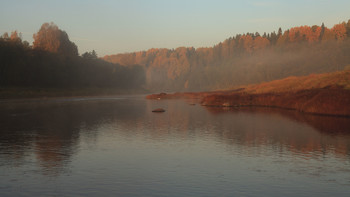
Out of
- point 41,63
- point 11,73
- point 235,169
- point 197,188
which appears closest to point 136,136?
point 235,169

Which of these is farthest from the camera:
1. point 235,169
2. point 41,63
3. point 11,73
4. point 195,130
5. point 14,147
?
point 41,63

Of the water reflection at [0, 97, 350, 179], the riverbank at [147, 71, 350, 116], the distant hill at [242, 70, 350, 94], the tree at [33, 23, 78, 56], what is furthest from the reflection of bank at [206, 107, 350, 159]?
the tree at [33, 23, 78, 56]

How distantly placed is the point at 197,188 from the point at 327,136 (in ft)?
61.2

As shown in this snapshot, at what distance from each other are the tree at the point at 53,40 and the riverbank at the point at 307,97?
114904 millimetres

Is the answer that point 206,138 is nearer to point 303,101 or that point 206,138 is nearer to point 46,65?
point 303,101

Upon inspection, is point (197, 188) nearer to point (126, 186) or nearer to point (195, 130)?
point (126, 186)

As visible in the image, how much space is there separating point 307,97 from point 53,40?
473ft

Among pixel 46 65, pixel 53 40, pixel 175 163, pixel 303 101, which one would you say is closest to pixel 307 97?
pixel 303 101

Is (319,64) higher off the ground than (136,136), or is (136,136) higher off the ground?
(319,64)

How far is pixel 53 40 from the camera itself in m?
162

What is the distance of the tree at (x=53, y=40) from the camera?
506 feet

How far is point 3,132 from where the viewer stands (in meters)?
30.0

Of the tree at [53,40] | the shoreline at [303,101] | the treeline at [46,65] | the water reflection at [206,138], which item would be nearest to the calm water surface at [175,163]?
the water reflection at [206,138]

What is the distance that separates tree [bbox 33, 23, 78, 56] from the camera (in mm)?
154250
